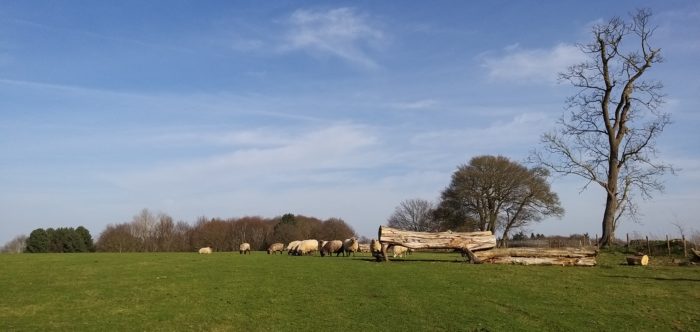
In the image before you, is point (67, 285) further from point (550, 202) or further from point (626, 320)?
point (550, 202)

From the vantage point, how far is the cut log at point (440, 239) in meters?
29.7

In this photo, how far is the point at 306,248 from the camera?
1852 inches

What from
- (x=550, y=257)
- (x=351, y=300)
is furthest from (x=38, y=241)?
(x=351, y=300)

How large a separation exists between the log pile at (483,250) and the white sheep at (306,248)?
15047mm

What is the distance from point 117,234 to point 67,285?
293 feet

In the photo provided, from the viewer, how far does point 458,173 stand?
7894 cm

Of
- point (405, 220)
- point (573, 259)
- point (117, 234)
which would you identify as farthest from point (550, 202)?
point (117, 234)

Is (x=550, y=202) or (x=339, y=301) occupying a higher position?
(x=550, y=202)

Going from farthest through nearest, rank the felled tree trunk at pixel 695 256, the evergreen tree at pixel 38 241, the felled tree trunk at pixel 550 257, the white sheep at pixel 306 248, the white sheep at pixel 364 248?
1. the evergreen tree at pixel 38 241
2. the white sheep at pixel 364 248
3. the white sheep at pixel 306 248
4. the felled tree trunk at pixel 695 256
5. the felled tree trunk at pixel 550 257

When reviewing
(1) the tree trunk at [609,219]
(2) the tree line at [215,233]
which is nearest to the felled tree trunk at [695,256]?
(1) the tree trunk at [609,219]

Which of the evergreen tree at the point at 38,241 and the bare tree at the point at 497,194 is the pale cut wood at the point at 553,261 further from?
the evergreen tree at the point at 38,241

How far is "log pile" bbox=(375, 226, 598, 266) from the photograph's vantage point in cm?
2791

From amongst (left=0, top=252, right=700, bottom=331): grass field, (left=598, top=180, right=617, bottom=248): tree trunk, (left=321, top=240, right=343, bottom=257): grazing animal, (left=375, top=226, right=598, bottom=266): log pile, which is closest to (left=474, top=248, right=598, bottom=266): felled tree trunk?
(left=375, top=226, right=598, bottom=266): log pile

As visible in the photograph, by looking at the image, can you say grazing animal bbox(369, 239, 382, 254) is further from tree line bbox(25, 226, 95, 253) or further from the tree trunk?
tree line bbox(25, 226, 95, 253)
